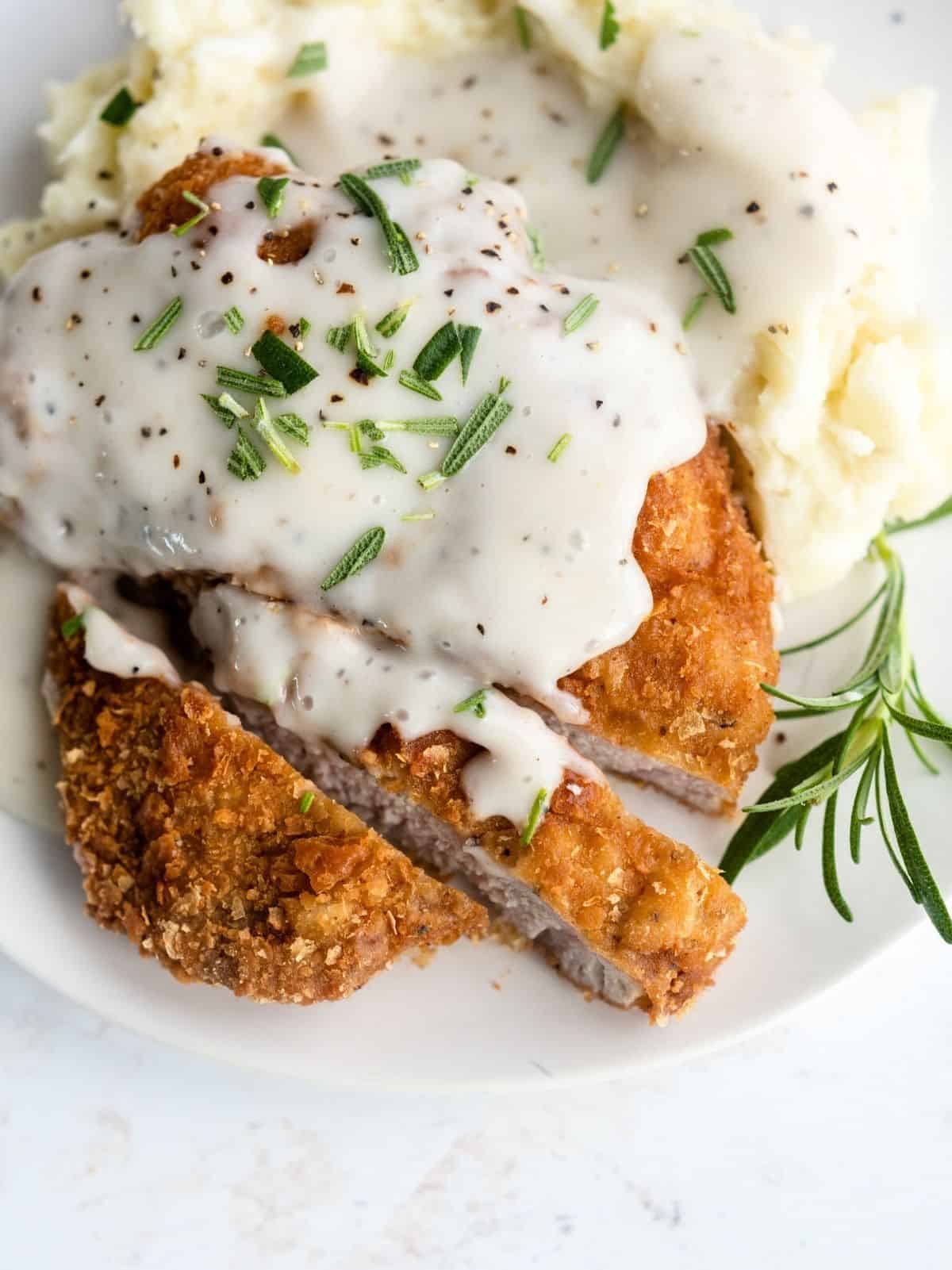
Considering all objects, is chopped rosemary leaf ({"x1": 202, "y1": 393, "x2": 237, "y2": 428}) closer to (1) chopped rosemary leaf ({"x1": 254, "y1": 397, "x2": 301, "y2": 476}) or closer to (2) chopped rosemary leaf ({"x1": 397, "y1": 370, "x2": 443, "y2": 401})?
(1) chopped rosemary leaf ({"x1": 254, "y1": 397, "x2": 301, "y2": 476})

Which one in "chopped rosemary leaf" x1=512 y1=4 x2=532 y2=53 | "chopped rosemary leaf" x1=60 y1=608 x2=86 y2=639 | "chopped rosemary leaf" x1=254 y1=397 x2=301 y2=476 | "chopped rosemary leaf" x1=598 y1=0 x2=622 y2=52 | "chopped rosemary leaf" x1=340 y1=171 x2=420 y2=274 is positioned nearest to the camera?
"chopped rosemary leaf" x1=254 y1=397 x2=301 y2=476

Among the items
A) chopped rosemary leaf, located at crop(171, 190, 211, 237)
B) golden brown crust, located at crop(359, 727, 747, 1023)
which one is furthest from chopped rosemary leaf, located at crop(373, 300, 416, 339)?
golden brown crust, located at crop(359, 727, 747, 1023)

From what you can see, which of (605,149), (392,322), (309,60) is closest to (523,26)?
(605,149)

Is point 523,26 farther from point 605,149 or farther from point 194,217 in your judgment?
point 194,217

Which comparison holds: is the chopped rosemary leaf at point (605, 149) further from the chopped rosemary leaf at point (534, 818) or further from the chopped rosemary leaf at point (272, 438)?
the chopped rosemary leaf at point (534, 818)

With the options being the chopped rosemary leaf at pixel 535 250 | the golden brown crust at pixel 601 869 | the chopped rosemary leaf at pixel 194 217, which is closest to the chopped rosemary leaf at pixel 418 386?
the chopped rosemary leaf at pixel 535 250

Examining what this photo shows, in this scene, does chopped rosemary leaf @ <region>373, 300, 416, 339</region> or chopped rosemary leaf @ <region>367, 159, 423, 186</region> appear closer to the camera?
chopped rosemary leaf @ <region>373, 300, 416, 339</region>

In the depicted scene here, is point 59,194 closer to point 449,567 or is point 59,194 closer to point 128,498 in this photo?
point 128,498
